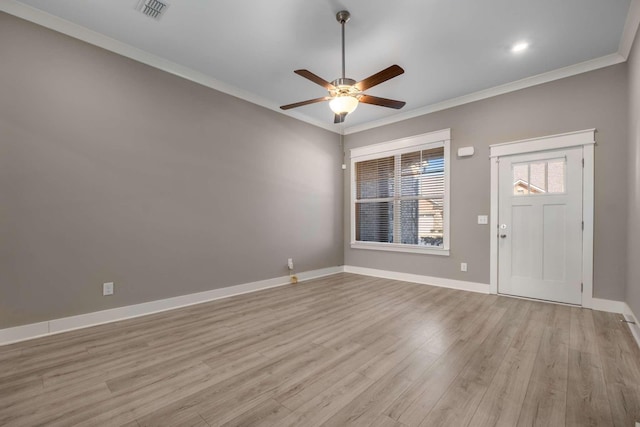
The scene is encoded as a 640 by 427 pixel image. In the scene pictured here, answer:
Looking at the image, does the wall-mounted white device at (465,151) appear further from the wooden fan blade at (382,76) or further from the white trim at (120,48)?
the white trim at (120,48)

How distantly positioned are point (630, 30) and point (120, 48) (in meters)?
5.21

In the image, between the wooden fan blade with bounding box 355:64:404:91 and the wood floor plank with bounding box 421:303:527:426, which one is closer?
the wood floor plank with bounding box 421:303:527:426

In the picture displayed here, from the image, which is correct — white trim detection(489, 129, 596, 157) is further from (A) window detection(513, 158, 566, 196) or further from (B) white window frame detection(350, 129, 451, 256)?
(B) white window frame detection(350, 129, 451, 256)

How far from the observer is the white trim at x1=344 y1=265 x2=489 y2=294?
4.21 meters

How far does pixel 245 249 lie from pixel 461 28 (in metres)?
3.76

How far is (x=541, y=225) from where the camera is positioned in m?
3.69

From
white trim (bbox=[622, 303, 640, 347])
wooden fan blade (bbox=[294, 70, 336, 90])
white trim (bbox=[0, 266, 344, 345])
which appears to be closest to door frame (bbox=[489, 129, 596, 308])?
white trim (bbox=[622, 303, 640, 347])

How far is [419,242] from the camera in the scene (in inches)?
193

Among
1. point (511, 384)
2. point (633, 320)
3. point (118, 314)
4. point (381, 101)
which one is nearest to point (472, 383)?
point (511, 384)

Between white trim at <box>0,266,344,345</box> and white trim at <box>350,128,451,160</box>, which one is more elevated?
white trim at <box>350,128,451,160</box>

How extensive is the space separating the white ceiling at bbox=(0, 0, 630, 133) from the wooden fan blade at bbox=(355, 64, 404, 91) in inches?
25.7

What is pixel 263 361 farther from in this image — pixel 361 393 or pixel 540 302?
pixel 540 302

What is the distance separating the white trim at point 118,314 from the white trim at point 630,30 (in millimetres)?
4978

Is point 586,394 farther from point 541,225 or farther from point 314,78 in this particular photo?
point 314,78
